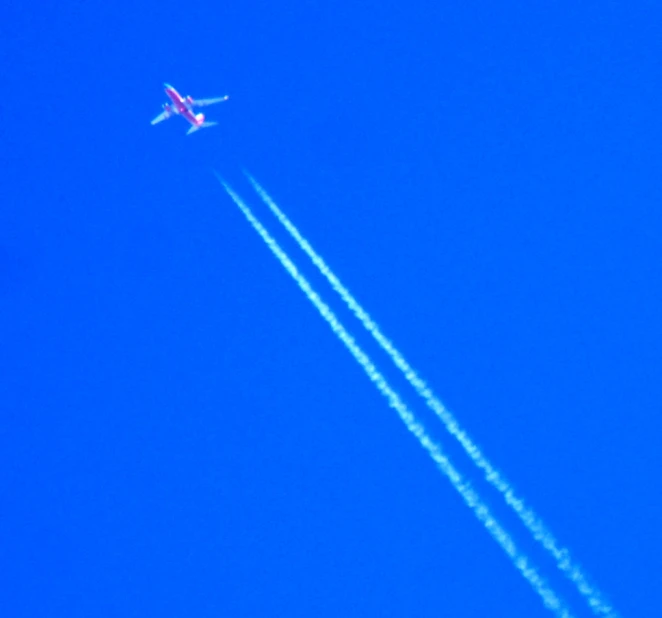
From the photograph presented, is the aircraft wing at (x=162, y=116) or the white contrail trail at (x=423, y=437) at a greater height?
→ the aircraft wing at (x=162, y=116)

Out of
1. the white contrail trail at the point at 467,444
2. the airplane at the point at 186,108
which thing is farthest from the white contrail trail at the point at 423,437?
the airplane at the point at 186,108

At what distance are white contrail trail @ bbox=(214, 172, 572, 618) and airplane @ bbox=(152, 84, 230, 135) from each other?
81 centimetres

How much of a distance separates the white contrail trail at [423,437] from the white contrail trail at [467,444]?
0.83 feet

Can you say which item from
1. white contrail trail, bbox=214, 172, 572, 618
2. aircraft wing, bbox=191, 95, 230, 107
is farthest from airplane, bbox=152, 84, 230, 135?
white contrail trail, bbox=214, 172, 572, 618

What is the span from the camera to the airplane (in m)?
10.2

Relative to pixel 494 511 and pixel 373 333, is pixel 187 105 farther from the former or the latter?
pixel 494 511

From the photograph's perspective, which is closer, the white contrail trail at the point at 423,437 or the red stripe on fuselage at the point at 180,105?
the white contrail trail at the point at 423,437

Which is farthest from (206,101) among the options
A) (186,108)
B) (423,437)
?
(423,437)

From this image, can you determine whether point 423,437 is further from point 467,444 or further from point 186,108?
point 186,108

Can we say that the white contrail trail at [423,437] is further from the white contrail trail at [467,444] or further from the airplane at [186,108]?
the airplane at [186,108]

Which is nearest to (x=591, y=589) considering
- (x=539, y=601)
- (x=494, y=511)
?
(x=539, y=601)

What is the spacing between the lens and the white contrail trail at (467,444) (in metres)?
8.24

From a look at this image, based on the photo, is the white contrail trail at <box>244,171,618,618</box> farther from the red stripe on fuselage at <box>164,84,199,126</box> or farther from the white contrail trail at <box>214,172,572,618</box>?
the red stripe on fuselage at <box>164,84,199,126</box>

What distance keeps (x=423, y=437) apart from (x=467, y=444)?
0.53 m
